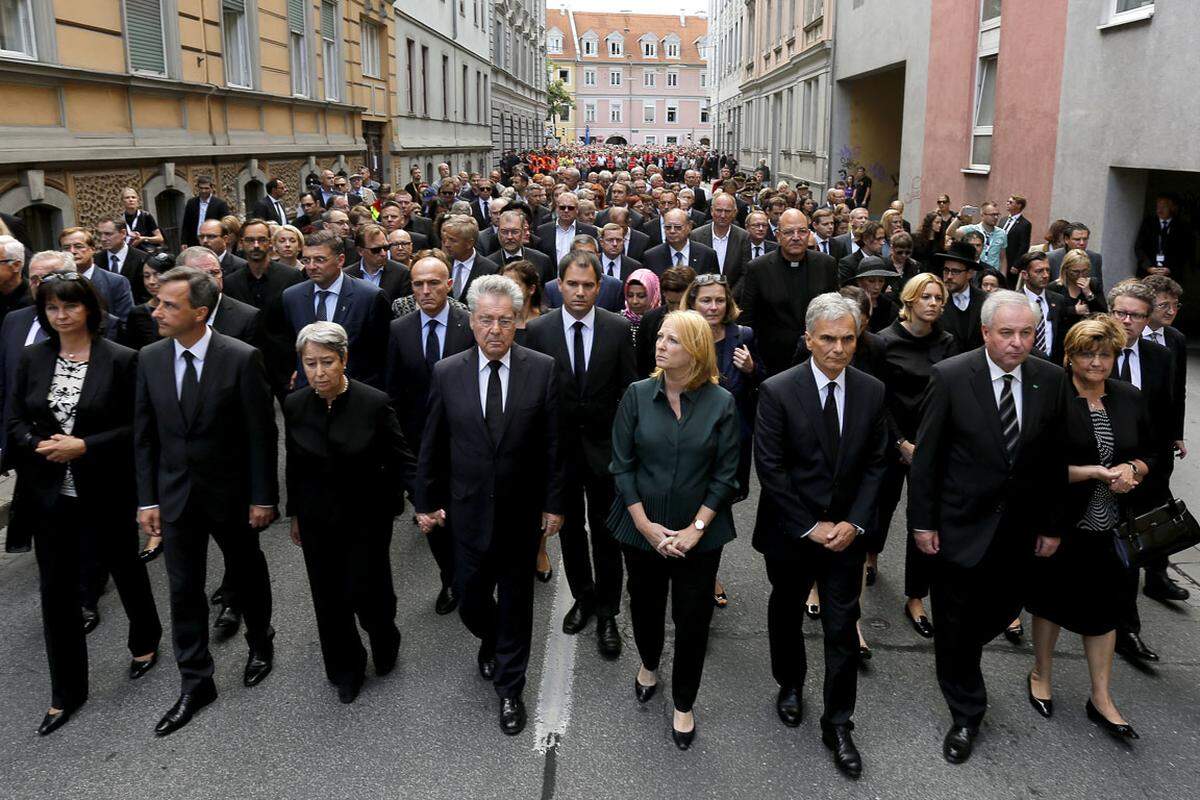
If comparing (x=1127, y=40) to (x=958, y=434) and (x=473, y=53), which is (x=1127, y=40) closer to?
(x=958, y=434)

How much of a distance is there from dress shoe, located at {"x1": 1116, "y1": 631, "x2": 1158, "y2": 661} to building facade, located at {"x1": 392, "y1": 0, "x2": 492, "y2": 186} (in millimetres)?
23859

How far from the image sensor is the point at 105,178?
11781 mm

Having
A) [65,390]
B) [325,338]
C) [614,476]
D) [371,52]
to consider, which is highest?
[371,52]

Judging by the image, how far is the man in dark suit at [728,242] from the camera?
9203 millimetres

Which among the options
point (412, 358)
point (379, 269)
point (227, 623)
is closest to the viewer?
point (227, 623)

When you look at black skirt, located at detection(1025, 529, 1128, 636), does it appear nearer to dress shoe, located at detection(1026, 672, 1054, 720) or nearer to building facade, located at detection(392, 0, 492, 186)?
dress shoe, located at detection(1026, 672, 1054, 720)

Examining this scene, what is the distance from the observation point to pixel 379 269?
7840 millimetres

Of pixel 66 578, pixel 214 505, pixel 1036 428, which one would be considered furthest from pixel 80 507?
pixel 1036 428

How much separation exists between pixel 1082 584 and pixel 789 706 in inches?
57.7

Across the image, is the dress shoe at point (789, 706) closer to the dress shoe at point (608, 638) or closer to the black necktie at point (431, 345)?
the dress shoe at point (608, 638)

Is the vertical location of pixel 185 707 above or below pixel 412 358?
below

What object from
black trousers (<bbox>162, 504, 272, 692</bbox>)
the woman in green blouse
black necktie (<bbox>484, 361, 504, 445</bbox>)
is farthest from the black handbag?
black trousers (<bbox>162, 504, 272, 692</bbox>)

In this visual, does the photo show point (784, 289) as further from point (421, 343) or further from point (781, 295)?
point (421, 343)

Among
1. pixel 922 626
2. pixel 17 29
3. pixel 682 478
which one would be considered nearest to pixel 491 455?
pixel 682 478
